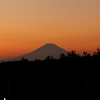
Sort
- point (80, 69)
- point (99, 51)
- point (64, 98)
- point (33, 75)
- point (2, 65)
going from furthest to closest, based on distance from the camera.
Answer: point (2, 65)
point (99, 51)
point (33, 75)
point (80, 69)
point (64, 98)

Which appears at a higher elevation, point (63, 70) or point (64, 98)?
point (63, 70)

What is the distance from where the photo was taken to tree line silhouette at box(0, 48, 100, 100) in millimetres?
14188

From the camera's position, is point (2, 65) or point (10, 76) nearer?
point (10, 76)

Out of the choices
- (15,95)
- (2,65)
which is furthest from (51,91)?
(2,65)

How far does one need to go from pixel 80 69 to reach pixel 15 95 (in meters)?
3.41

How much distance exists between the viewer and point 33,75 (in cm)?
1683

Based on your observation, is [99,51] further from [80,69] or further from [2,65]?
[2,65]

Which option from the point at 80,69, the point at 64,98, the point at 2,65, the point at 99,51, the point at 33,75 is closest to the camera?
the point at 64,98

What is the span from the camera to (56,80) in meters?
15.4

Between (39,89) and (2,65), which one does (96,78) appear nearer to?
(39,89)

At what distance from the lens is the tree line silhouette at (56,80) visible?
46.5 feet

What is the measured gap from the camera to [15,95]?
15.5m

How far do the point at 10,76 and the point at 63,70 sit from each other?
175 inches

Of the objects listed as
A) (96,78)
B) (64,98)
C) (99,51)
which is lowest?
(64,98)
